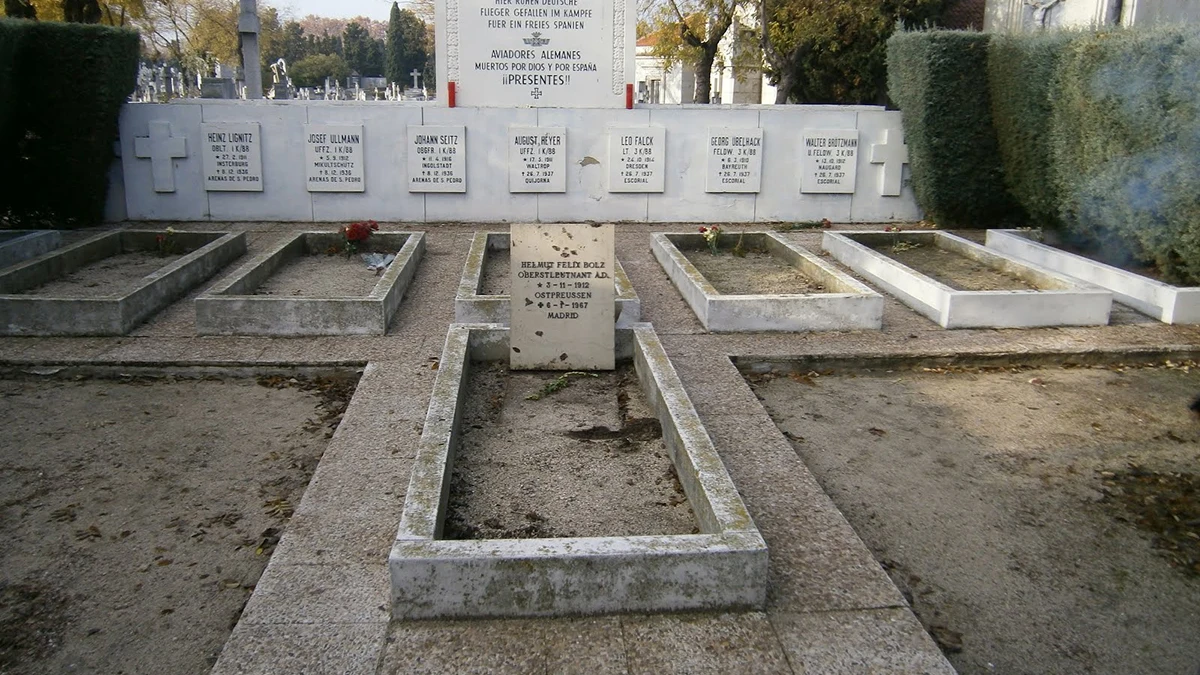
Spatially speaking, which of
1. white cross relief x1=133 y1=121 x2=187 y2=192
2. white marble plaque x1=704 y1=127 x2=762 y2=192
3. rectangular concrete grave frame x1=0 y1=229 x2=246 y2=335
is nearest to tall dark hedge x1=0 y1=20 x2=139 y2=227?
white cross relief x1=133 y1=121 x2=187 y2=192

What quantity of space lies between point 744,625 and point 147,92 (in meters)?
24.2

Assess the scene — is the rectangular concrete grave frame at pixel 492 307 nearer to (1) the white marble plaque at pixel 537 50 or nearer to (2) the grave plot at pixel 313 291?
(2) the grave plot at pixel 313 291

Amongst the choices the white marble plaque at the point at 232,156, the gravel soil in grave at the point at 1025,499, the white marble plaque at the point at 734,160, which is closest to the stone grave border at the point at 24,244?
the white marble plaque at the point at 232,156

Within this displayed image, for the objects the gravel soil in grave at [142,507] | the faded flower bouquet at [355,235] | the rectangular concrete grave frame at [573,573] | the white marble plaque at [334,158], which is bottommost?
the gravel soil in grave at [142,507]

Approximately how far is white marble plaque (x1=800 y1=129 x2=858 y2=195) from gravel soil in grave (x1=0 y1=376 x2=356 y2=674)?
7798mm

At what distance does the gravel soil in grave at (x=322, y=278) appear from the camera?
26.7 feet

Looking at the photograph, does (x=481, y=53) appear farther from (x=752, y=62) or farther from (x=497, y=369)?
(x=752, y=62)

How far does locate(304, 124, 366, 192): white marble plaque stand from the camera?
11.7 metres

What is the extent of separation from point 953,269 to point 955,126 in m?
2.79

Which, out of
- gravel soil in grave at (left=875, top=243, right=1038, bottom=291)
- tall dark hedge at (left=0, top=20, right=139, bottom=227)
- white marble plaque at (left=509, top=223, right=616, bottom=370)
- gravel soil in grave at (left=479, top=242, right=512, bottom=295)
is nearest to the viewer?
white marble plaque at (left=509, top=223, right=616, bottom=370)

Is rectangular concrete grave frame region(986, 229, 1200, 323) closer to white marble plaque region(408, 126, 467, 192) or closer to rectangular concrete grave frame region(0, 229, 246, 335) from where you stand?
white marble plaque region(408, 126, 467, 192)

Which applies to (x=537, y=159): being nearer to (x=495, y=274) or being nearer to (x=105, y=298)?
(x=495, y=274)

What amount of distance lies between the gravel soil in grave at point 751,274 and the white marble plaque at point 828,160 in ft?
8.10

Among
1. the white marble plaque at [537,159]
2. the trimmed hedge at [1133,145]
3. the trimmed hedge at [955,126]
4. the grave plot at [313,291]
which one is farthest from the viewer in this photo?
the white marble plaque at [537,159]
